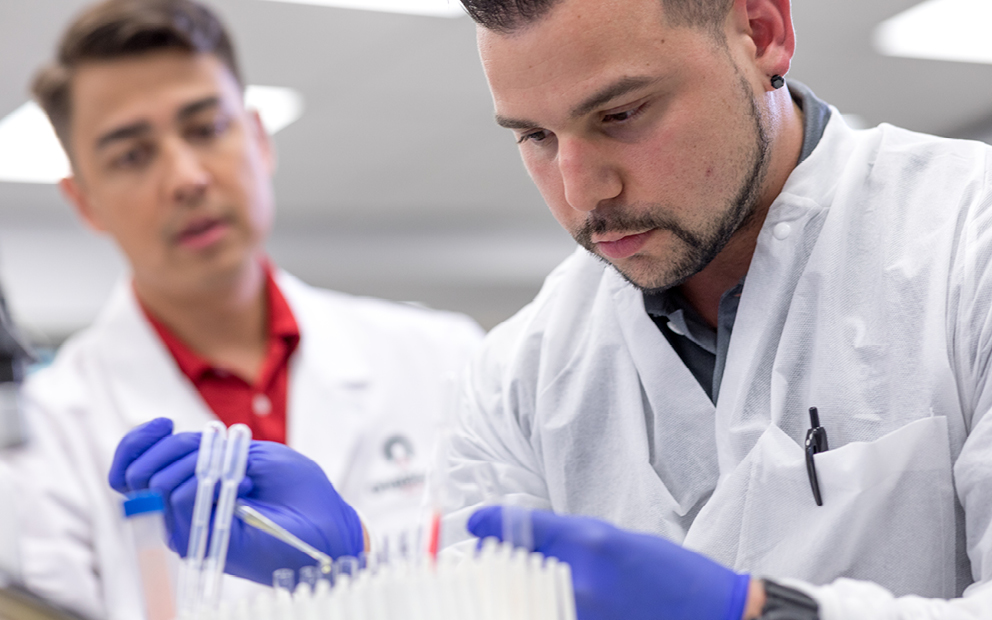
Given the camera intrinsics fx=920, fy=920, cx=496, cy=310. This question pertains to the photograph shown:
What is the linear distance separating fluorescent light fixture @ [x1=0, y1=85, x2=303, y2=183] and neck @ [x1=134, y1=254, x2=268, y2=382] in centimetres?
213

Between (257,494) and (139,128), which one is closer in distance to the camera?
(257,494)

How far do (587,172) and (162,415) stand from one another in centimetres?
129

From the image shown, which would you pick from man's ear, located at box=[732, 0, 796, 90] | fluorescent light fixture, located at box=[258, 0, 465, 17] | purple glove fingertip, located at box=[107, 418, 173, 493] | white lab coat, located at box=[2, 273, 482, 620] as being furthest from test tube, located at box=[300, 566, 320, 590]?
fluorescent light fixture, located at box=[258, 0, 465, 17]

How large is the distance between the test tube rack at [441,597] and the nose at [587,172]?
0.52m

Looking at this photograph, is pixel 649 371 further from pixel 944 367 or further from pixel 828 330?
pixel 944 367

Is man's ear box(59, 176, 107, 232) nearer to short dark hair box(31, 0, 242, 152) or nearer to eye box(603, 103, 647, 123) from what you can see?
short dark hair box(31, 0, 242, 152)

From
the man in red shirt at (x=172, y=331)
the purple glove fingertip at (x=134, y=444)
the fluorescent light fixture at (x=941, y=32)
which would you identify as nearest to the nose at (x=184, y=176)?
the man in red shirt at (x=172, y=331)

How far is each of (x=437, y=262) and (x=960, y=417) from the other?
598cm

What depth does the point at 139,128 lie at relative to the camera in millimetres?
1971

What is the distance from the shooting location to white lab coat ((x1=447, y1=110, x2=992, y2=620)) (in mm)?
1082

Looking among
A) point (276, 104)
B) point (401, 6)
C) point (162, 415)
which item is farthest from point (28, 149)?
point (162, 415)

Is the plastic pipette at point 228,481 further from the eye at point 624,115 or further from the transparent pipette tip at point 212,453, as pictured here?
the eye at point 624,115

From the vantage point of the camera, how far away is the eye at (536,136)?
3.89 feet

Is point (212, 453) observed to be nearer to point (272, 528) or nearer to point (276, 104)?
point (272, 528)
